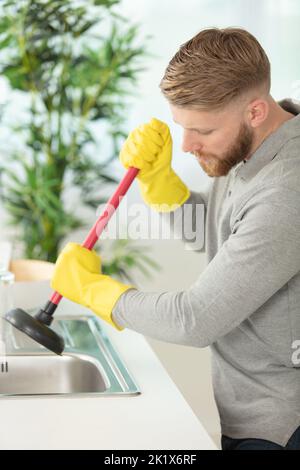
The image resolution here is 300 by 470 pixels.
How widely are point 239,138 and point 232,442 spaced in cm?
62

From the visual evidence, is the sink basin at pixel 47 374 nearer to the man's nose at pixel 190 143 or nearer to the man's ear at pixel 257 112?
the man's nose at pixel 190 143

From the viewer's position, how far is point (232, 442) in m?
1.52

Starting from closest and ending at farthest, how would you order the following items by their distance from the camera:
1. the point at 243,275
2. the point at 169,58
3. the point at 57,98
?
the point at 243,275 < the point at 57,98 < the point at 169,58

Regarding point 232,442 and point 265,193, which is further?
point 232,442

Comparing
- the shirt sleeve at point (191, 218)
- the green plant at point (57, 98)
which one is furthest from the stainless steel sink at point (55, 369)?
the green plant at point (57, 98)

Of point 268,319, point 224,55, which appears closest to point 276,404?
point 268,319

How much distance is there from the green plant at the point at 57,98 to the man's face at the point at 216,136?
157cm

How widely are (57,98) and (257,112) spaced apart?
1.77 meters

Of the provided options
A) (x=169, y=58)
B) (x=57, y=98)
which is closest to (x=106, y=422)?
(x=57, y=98)

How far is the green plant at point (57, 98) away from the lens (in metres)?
3.04

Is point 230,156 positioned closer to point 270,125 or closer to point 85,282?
point 270,125

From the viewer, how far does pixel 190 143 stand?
1538 millimetres

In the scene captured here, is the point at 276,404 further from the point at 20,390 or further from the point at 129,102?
the point at 129,102

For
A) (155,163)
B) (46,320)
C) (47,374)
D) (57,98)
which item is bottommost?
(47,374)
